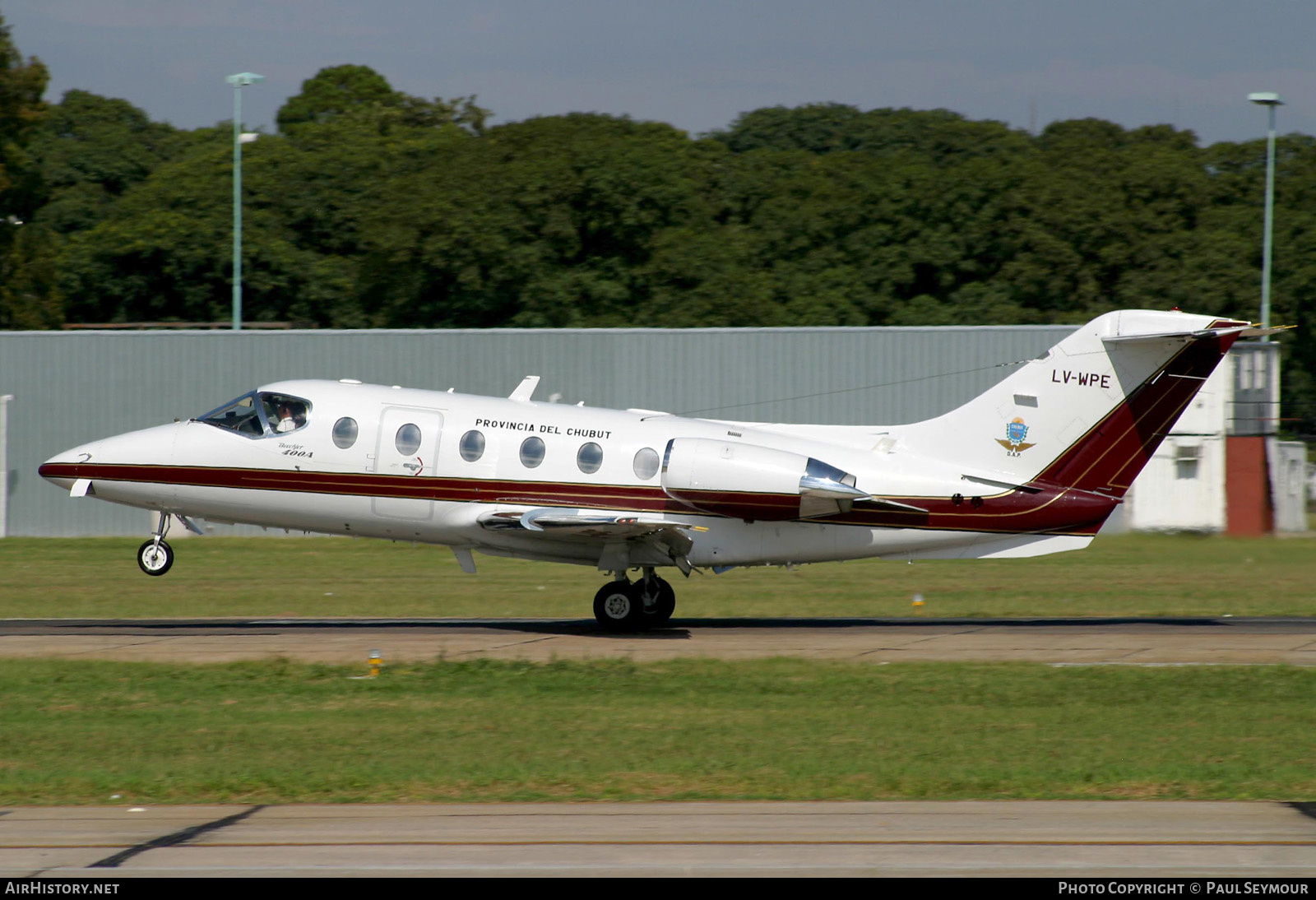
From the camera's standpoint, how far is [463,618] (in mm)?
20641

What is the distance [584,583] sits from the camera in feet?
83.3

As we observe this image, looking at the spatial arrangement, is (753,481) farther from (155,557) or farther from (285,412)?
(155,557)

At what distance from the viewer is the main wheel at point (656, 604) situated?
61.5ft

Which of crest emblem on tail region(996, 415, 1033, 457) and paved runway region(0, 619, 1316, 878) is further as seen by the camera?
crest emblem on tail region(996, 415, 1033, 457)

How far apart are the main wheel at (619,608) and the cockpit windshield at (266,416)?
4779 mm

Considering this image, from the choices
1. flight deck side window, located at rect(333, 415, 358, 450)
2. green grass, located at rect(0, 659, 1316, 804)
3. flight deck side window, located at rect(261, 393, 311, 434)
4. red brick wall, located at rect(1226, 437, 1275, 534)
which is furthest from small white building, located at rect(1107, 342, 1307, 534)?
flight deck side window, located at rect(261, 393, 311, 434)

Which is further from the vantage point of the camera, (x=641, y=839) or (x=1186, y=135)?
(x=1186, y=135)

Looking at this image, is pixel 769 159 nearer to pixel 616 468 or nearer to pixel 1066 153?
pixel 1066 153

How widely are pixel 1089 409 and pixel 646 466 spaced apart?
6059 millimetres

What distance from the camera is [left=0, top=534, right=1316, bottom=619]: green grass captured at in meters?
21.6

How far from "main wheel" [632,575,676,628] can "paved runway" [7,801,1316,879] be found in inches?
331

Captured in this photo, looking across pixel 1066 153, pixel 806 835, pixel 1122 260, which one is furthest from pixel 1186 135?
pixel 806 835

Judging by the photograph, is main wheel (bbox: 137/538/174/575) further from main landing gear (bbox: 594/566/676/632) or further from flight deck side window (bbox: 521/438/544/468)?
main landing gear (bbox: 594/566/676/632)

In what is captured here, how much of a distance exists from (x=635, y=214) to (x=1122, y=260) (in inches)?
683
